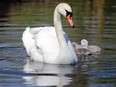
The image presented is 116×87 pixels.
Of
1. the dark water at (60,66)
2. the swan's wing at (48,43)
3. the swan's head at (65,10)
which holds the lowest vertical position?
the dark water at (60,66)

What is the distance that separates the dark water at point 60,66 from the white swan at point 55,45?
0.19 m

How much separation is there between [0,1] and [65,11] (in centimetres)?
1734

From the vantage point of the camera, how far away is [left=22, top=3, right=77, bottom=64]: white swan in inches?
522

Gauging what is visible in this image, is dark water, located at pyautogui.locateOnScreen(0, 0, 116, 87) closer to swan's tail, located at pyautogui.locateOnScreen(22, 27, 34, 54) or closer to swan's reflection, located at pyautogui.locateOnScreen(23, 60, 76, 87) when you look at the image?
swan's reflection, located at pyautogui.locateOnScreen(23, 60, 76, 87)

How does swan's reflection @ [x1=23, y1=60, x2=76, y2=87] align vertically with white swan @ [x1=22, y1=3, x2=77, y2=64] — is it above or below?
below

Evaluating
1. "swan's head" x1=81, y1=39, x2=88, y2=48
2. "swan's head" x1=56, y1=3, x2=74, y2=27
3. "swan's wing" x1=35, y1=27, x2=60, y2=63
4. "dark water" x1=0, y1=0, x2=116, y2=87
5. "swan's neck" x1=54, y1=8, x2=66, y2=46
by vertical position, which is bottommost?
"dark water" x1=0, y1=0, x2=116, y2=87

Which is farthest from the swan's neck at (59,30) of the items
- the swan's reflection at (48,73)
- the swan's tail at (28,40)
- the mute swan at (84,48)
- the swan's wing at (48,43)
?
the mute swan at (84,48)

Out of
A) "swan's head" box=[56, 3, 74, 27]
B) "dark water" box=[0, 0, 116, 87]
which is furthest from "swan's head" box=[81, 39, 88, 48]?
"swan's head" box=[56, 3, 74, 27]

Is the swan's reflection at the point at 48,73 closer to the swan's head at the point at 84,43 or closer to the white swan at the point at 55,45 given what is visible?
the white swan at the point at 55,45

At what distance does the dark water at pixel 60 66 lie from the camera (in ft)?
37.6

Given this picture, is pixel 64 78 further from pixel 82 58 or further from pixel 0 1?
pixel 0 1

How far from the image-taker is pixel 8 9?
2597cm

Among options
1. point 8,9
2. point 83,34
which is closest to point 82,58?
point 83,34

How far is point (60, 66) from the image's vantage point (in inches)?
517
